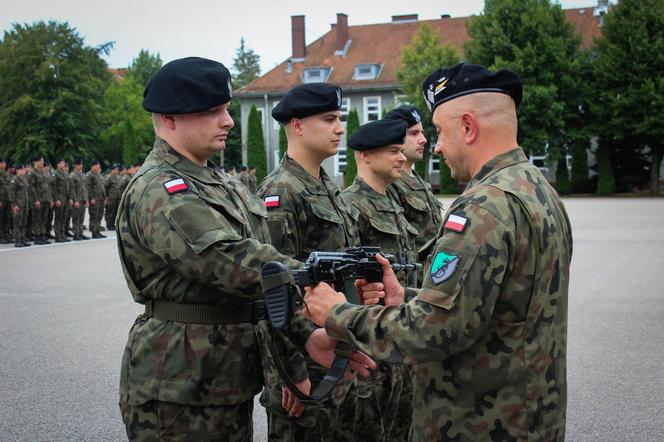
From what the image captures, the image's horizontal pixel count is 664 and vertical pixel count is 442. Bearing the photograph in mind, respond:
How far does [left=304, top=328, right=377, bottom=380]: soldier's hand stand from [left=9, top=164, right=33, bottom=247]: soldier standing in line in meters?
16.5

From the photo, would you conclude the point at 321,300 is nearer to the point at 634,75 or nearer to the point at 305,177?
the point at 305,177

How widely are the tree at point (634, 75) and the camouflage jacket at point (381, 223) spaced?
38.7 m

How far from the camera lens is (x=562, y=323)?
2652 mm

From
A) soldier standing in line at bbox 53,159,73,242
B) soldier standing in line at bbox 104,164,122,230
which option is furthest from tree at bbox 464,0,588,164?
soldier standing in line at bbox 53,159,73,242

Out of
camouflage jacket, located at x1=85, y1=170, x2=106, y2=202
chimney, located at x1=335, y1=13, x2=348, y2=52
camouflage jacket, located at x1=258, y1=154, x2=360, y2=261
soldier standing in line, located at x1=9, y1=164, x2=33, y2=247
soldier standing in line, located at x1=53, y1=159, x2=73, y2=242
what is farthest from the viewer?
chimney, located at x1=335, y1=13, x2=348, y2=52

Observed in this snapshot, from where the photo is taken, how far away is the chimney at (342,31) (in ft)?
188

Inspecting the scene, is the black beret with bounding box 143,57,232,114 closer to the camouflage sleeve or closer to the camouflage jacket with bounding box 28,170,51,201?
the camouflage sleeve

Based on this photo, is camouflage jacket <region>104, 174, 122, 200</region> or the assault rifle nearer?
the assault rifle

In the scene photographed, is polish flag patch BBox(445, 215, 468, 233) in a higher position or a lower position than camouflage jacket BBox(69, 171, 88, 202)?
higher

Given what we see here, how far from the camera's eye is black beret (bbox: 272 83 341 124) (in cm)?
436

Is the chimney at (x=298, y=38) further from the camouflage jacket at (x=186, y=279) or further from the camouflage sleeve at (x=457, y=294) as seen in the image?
the camouflage sleeve at (x=457, y=294)

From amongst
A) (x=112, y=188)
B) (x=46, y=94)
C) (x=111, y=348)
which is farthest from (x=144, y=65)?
(x=111, y=348)

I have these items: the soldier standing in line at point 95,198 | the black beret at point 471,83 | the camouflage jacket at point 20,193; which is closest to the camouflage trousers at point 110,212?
the soldier standing in line at point 95,198

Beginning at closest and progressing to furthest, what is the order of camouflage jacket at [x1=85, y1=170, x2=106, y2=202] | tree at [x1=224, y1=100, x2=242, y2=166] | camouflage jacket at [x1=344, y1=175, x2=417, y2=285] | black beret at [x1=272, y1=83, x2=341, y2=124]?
black beret at [x1=272, y1=83, x2=341, y2=124]
camouflage jacket at [x1=344, y1=175, x2=417, y2=285]
camouflage jacket at [x1=85, y1=170, x2=106, y2=202]
tree at [x1=224, y1=100, x2=242, y2=166]
